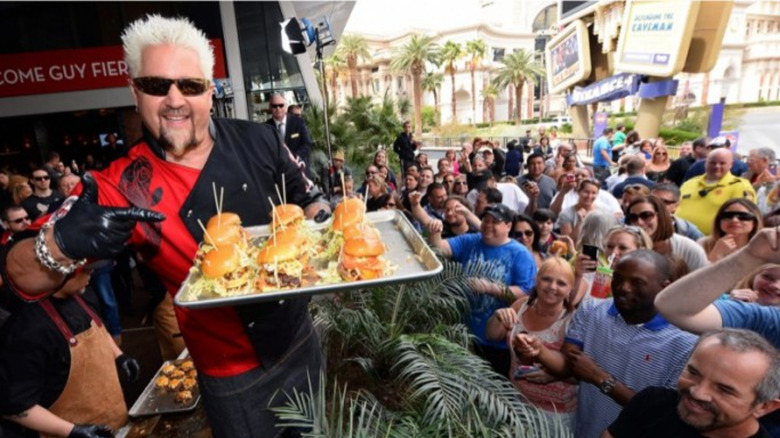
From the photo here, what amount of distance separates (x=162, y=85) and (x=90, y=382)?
208 centimetres

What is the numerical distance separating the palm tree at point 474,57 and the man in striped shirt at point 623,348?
50988 millimetres

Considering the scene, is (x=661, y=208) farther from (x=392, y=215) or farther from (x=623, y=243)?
(x=392, y=215)

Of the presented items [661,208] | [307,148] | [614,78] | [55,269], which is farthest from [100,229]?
[614,78]

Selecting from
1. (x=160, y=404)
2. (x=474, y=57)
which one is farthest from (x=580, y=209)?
(x=474, y=57)

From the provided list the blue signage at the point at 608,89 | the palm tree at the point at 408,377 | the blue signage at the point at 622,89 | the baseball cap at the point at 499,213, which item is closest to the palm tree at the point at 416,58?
the blue signage at the point at 608,89

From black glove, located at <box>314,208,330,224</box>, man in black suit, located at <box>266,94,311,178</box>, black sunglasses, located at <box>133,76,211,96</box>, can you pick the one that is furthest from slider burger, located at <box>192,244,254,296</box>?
man in black suit, located at <box>266,94,311,178</box>

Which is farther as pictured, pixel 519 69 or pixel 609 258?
pixel 519 69

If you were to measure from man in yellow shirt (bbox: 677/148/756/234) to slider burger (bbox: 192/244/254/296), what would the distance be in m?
5.35

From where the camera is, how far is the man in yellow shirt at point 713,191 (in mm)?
5031

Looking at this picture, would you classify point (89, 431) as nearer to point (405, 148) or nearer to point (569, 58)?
point (405, 148)

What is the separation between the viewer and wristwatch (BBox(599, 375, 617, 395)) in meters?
2.35

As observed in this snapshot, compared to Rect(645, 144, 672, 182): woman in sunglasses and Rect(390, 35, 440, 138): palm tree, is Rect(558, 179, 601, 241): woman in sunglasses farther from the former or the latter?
Rect(390, 35, 440, 138): palm tree

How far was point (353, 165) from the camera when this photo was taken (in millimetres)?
14656

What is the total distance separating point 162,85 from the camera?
1.86 meters
